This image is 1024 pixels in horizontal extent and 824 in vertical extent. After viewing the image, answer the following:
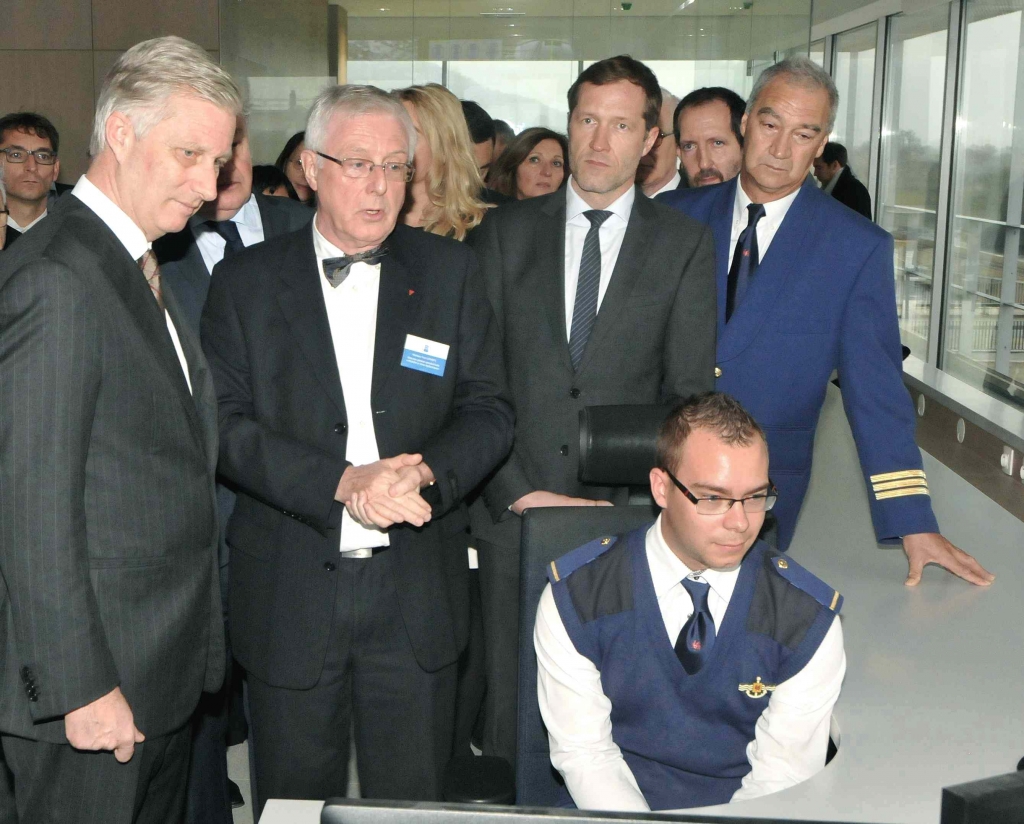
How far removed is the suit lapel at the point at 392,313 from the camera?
215 centimetres

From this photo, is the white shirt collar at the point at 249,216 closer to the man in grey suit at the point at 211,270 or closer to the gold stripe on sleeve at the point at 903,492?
the man in grey suit at the point at 211,270

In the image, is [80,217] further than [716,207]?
No

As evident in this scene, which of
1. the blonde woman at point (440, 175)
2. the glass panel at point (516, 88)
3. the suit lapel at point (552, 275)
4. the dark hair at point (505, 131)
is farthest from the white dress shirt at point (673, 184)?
the glass panel at point (516, 88)

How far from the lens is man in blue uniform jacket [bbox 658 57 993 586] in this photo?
2521 mm

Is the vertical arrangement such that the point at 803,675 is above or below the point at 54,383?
below

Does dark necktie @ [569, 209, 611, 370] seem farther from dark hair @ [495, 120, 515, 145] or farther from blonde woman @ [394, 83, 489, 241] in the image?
dark hair @ [495, 120, 515, 145]

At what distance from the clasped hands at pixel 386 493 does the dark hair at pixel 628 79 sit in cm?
103

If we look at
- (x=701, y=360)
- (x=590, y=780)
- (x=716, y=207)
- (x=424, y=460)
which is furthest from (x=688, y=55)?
(x=590, y=780)

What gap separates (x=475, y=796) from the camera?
153 cm

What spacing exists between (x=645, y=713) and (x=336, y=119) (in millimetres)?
1296

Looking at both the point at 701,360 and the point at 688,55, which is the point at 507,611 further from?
the point at 688,55

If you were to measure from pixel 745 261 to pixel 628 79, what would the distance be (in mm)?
537

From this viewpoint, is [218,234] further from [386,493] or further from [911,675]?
[911,675]

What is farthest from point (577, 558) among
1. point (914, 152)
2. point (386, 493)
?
point (914, 152)
